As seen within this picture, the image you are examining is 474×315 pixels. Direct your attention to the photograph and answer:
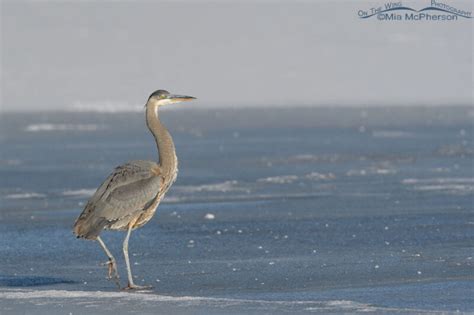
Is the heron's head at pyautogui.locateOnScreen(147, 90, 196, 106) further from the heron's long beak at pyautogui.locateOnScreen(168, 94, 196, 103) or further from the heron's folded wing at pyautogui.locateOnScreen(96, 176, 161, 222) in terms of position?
the heron's folded wing at pyautogui.locateOnScreen(96, 176, 161, 222)

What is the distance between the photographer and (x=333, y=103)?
82000 millimetres

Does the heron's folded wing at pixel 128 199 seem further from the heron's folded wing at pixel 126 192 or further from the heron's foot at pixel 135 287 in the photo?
the heron's foot at pixel 135 287

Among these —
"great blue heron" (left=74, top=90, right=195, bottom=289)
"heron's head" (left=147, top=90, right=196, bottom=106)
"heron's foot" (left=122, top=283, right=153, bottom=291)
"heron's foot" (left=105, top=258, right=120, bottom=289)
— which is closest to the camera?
"heron's foot" (left=122, top=283, right=153, bottom=291)

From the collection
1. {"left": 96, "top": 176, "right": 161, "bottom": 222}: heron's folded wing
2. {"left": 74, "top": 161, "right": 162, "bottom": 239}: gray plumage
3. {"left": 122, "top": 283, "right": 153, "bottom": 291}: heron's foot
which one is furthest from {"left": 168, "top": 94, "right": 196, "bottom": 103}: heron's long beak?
{"left": 122, "top": 283, "right": 153, "bottom": 291}: heron's foot

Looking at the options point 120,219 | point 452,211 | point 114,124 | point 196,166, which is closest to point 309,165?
point 196,166

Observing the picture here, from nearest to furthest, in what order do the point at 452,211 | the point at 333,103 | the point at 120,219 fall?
1. the point at 120,219
2. the point at 452,211
3. the point at 333,103

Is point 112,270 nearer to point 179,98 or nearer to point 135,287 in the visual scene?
point 135,287

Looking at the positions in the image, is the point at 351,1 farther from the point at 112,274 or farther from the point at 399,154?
the point at 112,274

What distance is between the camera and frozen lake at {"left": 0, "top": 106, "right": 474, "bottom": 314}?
1062 centimetres

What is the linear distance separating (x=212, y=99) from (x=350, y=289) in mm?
74143

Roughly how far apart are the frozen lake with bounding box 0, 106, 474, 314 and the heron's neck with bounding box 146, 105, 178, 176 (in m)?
0.99

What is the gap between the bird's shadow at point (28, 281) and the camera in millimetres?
11734

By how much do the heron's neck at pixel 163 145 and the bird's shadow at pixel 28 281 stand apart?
1.35 metres

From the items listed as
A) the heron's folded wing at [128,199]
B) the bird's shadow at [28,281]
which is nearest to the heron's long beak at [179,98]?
the heron's folded wing at [128,199]
